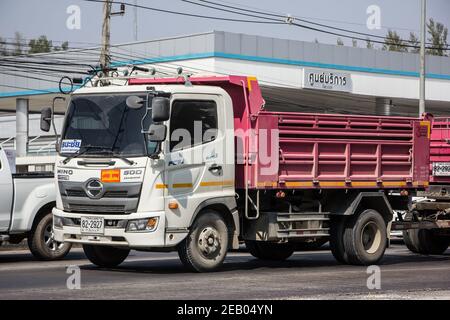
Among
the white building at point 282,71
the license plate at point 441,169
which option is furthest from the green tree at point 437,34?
the license plate at point 441,169

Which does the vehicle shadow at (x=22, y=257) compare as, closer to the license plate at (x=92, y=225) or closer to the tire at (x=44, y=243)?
the tire at (x=44, y=243)

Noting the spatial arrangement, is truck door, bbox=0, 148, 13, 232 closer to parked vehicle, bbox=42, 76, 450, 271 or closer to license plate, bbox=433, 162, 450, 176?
parked vehicle, bbox=42, 76, 450, 271

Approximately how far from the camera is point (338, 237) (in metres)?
15.9

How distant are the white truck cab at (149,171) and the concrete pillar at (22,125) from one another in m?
31.7

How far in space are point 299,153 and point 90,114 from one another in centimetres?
340

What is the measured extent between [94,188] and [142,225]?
35.8 inches

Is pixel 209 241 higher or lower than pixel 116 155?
lower

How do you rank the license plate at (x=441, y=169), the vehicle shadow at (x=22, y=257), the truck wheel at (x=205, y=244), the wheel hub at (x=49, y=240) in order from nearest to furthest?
the truck wheel at (x=205, y=244), the wheel hub at (x=49, y=240), the vehicle shadow at (x=22, y=257), the license plate at (x=441, y=169)

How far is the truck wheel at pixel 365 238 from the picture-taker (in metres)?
15.7

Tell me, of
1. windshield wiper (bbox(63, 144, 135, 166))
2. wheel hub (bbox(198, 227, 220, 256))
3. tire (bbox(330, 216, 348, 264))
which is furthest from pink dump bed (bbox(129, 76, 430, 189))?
windshield wiper (bbox(63, 144, 135, 166))

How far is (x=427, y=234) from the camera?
744 inches

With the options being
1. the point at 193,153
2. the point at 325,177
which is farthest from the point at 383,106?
the point at 193,153

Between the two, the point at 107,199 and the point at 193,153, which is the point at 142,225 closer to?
the point at 107,199
